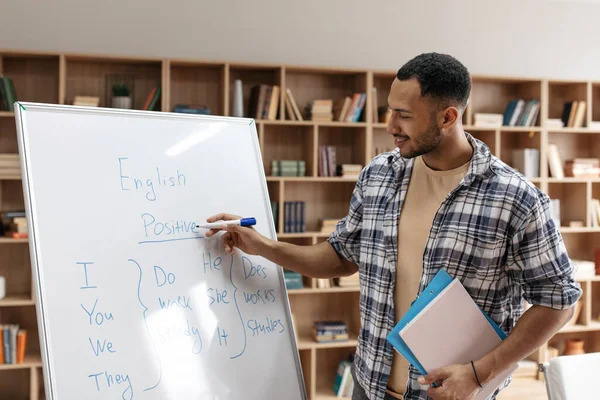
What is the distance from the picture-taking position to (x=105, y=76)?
3.64 m

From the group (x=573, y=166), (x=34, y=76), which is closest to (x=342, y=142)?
(x=573, y=166)

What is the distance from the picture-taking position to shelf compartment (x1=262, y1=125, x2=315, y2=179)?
3.90 m

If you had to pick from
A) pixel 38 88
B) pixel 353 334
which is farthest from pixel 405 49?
pixel 38 88

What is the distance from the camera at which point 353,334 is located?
13.0 ft

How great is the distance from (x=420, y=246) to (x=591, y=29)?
374 cm

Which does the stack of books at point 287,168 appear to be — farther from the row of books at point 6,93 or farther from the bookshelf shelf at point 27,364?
the bookshelf shelf at point 27,364

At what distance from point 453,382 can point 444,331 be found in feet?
0.40

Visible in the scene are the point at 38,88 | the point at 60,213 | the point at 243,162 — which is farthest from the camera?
the point at 38,88

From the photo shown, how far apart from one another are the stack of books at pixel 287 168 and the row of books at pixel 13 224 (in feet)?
5.00

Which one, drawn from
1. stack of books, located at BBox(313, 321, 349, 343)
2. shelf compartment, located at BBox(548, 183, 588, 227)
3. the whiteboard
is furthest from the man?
shelf compartment, located at BBox(548, 183, 588, 227)

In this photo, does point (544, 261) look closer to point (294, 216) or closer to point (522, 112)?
point (294, 216)

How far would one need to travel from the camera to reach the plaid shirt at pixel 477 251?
1.37m

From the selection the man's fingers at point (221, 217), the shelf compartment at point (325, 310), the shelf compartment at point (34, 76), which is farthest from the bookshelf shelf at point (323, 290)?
the man's fingers at point (221, 217)

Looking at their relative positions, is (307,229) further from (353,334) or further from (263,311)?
(263,311)
